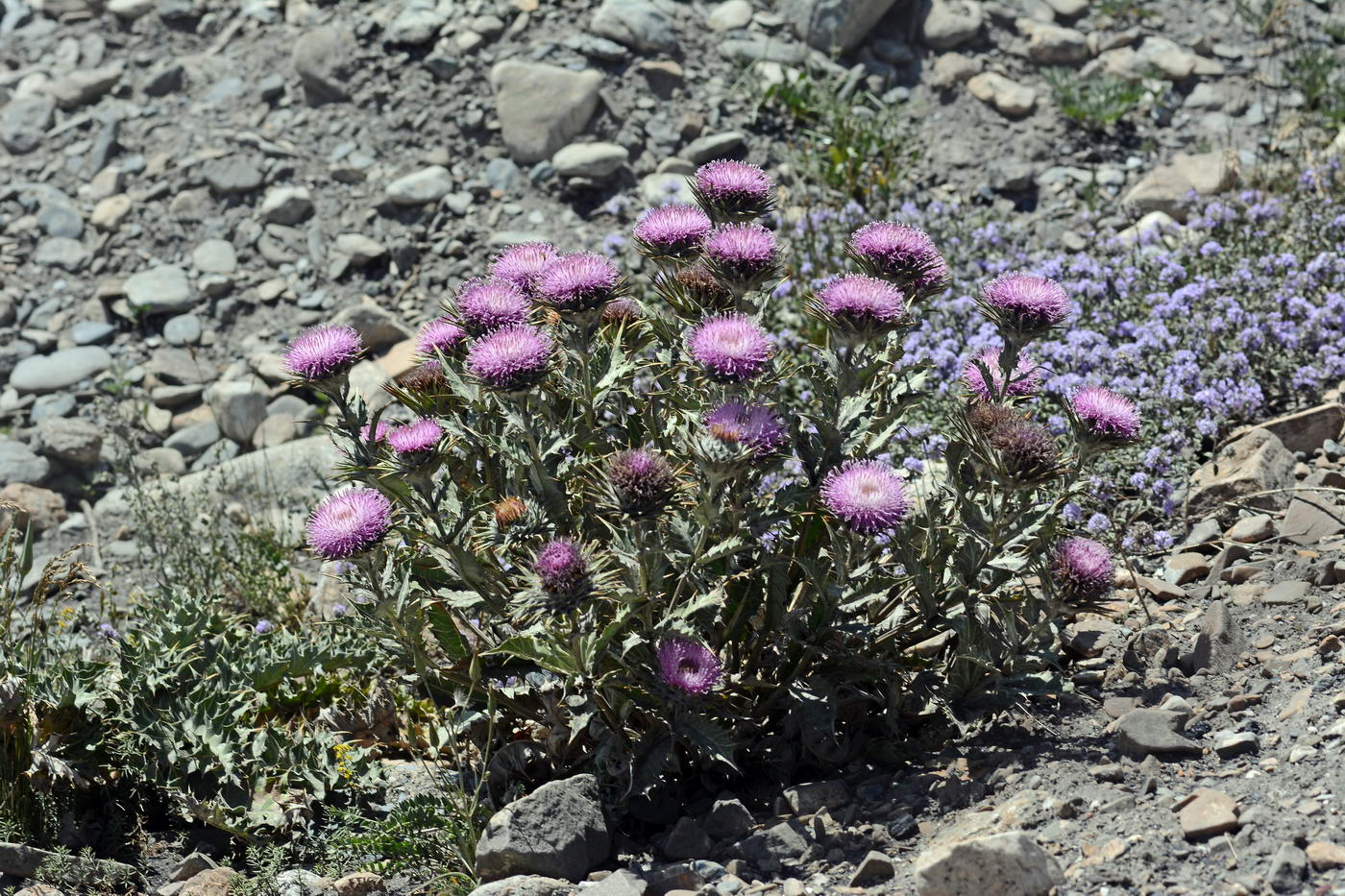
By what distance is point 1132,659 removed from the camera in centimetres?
423

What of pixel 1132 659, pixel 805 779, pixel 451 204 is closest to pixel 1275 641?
pixel 1132 659

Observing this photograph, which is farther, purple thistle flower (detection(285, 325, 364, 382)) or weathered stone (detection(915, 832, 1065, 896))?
purple thistle flower (detection(285, 325, 364, 382))

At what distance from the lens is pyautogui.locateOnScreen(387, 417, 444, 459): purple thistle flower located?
3633 mm

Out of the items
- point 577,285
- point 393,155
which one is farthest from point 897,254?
point 393,155

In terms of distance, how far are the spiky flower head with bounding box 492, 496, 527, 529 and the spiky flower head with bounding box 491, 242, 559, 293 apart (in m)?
0.77

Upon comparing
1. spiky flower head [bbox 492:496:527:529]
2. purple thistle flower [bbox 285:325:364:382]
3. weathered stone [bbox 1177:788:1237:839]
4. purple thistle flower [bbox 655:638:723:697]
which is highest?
purple thistle flower [bbox 285:325:364:382]

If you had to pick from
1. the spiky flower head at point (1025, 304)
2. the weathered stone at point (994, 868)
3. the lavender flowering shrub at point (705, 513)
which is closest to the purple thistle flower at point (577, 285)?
the lavender flowering shrub at point (705, 513)

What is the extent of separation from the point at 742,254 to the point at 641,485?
837 mm

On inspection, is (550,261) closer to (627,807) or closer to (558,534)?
(558,534)

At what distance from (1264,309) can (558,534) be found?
402 cm

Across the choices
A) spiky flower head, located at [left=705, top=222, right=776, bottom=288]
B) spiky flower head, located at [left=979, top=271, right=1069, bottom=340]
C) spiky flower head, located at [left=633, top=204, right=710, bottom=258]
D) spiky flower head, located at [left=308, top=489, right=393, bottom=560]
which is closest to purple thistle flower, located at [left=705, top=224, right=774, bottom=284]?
spiky flower head, located at [left=705, top=222, right=776, bottom=288]

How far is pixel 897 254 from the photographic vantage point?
3715mm

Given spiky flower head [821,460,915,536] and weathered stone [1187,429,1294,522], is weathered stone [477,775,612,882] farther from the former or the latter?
weathered stone [1187,429,1294,522]

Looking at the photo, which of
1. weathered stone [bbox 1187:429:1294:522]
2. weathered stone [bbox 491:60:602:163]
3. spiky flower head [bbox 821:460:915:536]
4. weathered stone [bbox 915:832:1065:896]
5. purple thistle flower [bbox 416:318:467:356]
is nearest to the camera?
weathered stone [bbox 915:832:1065:896]
